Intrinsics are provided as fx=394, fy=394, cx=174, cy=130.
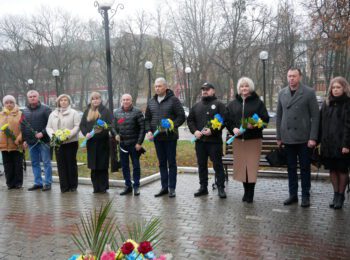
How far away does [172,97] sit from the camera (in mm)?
6875

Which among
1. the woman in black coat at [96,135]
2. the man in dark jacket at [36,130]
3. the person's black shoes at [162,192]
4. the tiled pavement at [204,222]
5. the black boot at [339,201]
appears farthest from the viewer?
the man in dark jacket at [36,130]

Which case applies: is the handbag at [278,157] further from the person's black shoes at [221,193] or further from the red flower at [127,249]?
the red flower at [127,249]

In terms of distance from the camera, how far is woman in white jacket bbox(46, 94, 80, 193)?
24.8 feet

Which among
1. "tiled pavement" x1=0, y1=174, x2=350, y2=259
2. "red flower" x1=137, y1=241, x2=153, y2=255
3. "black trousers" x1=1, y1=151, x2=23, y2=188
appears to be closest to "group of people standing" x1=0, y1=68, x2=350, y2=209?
"black trousers" x1=1, y1=151, x2=23, y2=188

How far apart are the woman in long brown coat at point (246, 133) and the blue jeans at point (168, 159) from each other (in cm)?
110

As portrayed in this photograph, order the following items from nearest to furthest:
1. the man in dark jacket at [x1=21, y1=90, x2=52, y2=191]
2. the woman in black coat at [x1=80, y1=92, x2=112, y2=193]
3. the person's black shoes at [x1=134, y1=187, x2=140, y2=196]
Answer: the person's black shoes at [x1=134, y1=187, x2=140, y2=196]
the woman in black coat at [x1=80, y1=92, x2=112, y2=193]
the man in dark jacket at [x1=21, y1=90, x2=52, y2=191]

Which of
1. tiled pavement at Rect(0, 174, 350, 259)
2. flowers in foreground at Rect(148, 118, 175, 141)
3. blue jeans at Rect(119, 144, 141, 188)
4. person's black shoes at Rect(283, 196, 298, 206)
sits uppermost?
flowers in foreground at Rect(148, 118, 175, 141)

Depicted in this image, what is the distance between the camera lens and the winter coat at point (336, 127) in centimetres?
566

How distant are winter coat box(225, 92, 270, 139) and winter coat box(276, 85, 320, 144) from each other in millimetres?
373

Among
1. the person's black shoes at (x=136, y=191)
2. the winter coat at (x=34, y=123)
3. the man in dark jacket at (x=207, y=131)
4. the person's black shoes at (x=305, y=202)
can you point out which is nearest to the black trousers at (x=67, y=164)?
the winter coat at (x=34, y=123)

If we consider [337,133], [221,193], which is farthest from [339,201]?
[221,193]

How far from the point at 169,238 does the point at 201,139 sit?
2.24m

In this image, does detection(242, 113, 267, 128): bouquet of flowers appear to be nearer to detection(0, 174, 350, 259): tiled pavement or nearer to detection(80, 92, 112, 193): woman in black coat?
detection(0, 174, 350, 259): tiled pavement

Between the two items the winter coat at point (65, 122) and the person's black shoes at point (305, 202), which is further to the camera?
the winter coat at point (65, 122)
